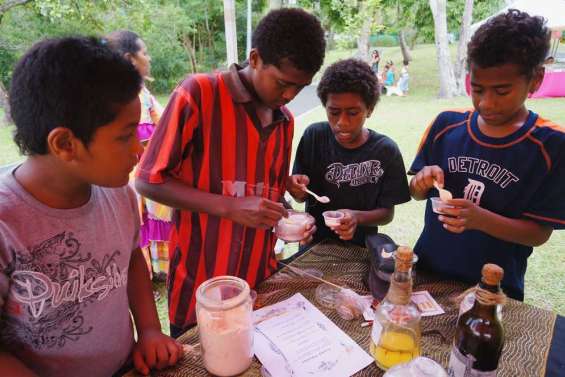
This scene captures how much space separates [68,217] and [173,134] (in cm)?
51

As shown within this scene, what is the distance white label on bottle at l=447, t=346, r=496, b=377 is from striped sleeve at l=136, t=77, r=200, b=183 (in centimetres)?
119

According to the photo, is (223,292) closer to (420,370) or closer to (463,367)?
(420,370)

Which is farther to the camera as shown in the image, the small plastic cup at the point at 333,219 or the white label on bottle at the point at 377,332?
the small plastic cup at the point at 333,219

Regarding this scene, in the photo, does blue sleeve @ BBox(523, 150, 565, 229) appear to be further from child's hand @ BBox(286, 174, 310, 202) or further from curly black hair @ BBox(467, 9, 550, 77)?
child's hand @ BBox(286, 174, 310, 202)

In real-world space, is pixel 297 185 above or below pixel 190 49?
below

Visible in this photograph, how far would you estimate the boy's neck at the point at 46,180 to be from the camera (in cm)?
104

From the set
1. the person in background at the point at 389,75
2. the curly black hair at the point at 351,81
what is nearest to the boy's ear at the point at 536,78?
the curly black hair at the point at 351,81

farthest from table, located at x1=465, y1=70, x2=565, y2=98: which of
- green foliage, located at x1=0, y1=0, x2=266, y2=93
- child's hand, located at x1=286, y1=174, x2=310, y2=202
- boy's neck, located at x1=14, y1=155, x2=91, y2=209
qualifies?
boy's neck, located at x1=14, y1=155, x2=91, y2=209

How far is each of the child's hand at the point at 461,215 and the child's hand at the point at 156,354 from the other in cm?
111

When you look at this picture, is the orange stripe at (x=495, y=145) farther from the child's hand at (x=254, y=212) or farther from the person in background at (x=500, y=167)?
the child's hand at (x=254, y=212)

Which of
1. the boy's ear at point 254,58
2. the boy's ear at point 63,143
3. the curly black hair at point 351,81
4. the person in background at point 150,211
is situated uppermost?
the boy's ear at point 254,58

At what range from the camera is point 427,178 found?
165 cm

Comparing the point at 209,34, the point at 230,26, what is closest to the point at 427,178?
the point at 230,26

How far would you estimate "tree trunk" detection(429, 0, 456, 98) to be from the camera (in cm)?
1182
